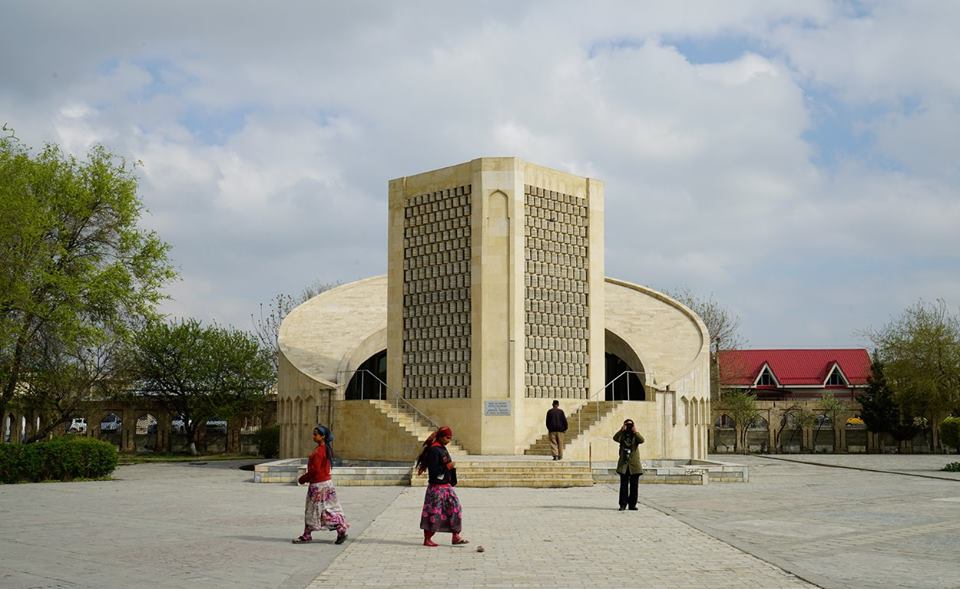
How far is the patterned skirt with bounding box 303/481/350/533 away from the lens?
35.6 feet

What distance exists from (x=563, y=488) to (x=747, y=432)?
33.6 meters

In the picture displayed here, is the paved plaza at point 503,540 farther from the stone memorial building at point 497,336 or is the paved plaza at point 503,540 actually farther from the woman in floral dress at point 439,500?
the stone memorial building at point 497,336

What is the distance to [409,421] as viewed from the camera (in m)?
25.9

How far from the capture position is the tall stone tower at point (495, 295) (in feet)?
85.5

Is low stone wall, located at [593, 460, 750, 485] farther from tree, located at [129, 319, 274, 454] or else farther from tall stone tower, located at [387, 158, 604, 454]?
tree, located at [129, 319, 274, 454]

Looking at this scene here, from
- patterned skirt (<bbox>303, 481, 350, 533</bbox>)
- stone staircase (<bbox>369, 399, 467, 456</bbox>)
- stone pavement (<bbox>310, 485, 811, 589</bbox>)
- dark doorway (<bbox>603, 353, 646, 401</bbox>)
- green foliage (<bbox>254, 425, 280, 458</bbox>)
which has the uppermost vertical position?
dark doorway (<bbox>603, 353, 646, 401</bbox>)

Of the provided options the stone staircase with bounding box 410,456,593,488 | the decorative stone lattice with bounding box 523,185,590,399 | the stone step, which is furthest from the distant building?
the stone step

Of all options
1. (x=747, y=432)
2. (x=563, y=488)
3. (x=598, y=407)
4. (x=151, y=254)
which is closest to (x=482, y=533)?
(x=563, y=488)

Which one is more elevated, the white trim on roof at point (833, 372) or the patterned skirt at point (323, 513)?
the white trim on roof at point (833, 372)

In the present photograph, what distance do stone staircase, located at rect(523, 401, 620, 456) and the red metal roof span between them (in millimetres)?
35352

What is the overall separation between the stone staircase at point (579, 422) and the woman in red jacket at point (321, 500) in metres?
14.5

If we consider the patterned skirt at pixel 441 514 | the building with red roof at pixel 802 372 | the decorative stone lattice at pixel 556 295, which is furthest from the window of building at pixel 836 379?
the patterned skirt at pixel 441 514

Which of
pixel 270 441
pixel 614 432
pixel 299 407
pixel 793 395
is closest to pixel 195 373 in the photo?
pixel 270 441

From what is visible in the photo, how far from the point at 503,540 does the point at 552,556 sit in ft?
4.81
